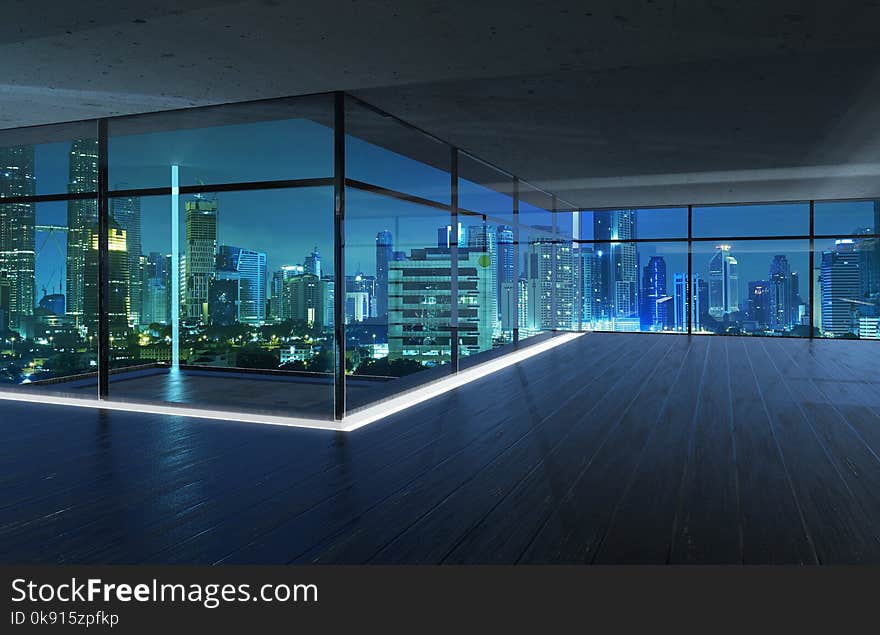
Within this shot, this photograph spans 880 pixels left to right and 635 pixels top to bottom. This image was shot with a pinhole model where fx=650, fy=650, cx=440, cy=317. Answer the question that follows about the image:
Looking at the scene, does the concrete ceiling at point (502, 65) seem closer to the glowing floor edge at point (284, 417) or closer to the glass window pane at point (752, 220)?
the glowing floor edge at point (284, 417)

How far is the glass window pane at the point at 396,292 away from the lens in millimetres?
5594

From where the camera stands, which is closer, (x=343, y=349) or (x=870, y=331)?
(x=343, y=349)

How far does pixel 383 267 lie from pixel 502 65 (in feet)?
8.00

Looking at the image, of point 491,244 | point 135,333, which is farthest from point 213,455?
point 491,244

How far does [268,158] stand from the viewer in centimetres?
562

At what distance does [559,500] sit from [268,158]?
387cm

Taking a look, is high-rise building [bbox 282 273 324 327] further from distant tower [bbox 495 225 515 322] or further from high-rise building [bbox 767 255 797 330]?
high-rise building [bbox 767 255 797 330]

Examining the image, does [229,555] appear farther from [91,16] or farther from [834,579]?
[91,16]

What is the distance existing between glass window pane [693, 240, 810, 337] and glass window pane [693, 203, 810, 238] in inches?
7.9

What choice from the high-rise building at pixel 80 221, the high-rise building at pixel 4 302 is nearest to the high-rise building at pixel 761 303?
the high-rise building at pixel 80 221

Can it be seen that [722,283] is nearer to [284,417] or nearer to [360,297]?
[360,297]

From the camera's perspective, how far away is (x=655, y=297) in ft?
46.9

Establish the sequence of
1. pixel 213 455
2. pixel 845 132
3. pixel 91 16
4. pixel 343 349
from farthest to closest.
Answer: pixel 845 132, pixel 343 349, pixel 213 455, pixel 91 16

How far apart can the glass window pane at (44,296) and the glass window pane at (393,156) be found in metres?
3.11
